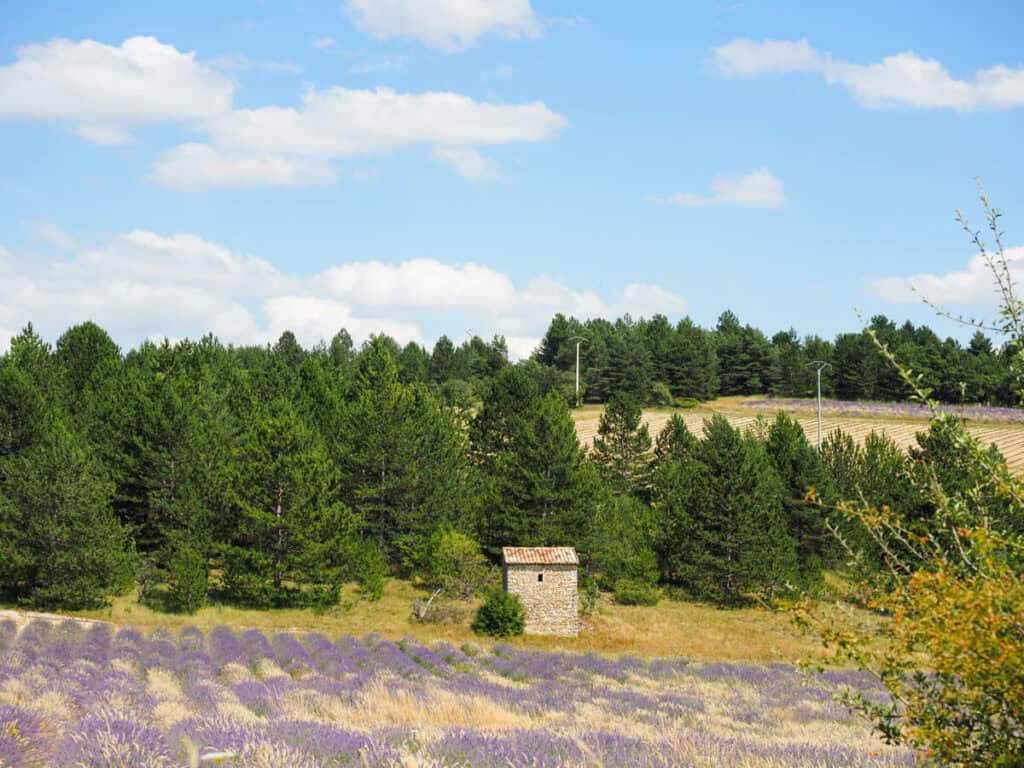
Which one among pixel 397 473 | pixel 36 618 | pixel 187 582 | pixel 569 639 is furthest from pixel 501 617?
pixel 36 618

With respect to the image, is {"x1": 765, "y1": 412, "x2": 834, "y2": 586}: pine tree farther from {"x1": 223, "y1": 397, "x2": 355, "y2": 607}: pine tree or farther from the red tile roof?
{"x1": 223, "y1": 397, "x2": 355, "y2": 607}: pine tree

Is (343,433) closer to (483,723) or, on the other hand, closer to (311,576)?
(311,576)

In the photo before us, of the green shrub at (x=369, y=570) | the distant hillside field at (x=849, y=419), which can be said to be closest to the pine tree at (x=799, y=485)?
the distant hillside field at (x=849, y=419)

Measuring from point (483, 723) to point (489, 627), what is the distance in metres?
25.5

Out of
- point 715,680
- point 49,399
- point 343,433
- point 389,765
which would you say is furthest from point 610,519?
point 389,765

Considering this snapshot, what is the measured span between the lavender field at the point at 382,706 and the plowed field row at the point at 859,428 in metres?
54.9

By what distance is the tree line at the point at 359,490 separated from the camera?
131ft

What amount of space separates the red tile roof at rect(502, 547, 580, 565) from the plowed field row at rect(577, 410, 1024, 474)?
41.7 m

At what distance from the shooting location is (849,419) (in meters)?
103

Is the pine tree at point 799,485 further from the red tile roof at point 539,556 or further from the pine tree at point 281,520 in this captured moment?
the pine tree at point 281,520

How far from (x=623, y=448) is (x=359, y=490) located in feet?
76.2

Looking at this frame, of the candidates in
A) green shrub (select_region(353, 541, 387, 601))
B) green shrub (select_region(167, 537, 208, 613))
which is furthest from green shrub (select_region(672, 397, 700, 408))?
green shrub (select_region(167, 537, 208, 613))

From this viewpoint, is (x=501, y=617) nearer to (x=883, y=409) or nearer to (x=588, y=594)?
(x=588, y=594)

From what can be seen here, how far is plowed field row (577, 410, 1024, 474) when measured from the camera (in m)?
81.9
